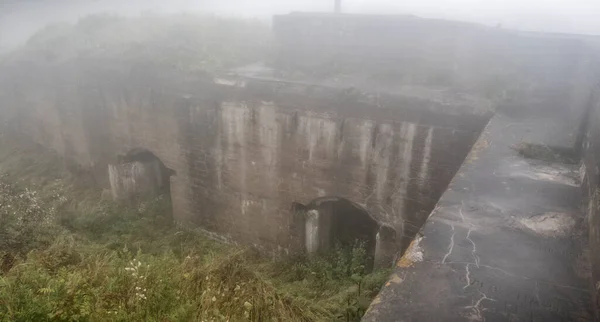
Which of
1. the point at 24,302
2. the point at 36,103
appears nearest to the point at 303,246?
the point at 24,302

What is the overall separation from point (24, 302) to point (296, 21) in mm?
6965

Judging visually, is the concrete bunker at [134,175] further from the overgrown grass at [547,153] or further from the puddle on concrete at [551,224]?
the puddle on concrete at [551,224]

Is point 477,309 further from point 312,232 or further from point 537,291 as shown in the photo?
point 312,232

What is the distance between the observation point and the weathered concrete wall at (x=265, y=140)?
6074mm

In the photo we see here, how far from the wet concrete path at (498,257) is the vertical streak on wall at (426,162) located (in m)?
2.01

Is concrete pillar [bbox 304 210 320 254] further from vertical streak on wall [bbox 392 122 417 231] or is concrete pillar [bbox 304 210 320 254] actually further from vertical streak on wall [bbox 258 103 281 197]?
vertical streak on wall [bbox 392 122 417 231]

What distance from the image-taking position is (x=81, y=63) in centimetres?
962

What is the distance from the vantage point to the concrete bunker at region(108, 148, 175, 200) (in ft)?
29.9

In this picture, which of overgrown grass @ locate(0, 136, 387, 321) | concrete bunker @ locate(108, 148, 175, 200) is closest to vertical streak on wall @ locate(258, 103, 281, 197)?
overgrown grass @ locate(0, 136, 387, 321)

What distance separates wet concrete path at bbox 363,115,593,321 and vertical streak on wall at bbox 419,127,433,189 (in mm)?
2012

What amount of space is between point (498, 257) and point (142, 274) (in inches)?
131

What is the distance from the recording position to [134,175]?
9.16 meters

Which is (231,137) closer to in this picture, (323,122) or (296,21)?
(323,122)

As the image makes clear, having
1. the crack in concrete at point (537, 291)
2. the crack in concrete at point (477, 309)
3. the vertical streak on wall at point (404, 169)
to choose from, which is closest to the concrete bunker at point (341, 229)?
the vertical streak on wall at point (404, 169)
